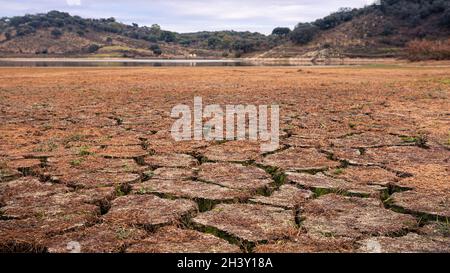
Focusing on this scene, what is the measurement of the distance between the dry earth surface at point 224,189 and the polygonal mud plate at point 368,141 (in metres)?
0.01

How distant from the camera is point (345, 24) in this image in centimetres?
8750

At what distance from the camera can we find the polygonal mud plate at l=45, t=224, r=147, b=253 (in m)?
2.37

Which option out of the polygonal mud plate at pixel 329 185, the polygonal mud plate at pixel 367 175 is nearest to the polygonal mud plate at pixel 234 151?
the polygonal mud plate at pixel 329 185

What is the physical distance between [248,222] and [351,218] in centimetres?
63

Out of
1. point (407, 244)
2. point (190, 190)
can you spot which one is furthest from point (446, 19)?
point (407, 244)

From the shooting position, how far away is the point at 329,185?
11.8ft

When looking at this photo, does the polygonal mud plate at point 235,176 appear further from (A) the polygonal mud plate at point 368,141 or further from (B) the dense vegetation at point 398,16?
(B) the dense vegetation at point 398,16

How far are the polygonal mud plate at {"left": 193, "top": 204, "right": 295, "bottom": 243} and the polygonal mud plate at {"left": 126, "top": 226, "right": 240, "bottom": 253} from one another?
0.38ft

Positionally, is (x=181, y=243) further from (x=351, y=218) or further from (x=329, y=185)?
(x=329, y=185)

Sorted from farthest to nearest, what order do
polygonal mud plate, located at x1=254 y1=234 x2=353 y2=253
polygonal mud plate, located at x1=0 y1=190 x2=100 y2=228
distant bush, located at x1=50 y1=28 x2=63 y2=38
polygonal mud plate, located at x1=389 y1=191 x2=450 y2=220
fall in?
distant bush, located at x1=50 y1=28 x2=63 y2=38 → polygonal mud plate, located at x1=389 y1=191 x2=450 y2=220 → polygonal mud plate, located at x1=0 y1=190 x2=100 y2=228 → polygonal mud plate, located at x1=254 y1=234 x2=353 y2=253

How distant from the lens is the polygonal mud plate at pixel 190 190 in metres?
3.28

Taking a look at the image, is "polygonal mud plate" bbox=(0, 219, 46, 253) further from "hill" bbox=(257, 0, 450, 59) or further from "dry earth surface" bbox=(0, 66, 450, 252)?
"hill" bbox=(257, 0, 450, 59)

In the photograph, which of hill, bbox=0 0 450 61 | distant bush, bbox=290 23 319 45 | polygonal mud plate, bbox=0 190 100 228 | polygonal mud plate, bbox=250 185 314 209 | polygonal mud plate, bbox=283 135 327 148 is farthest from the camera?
distant bush, bbox=290 23 319 45

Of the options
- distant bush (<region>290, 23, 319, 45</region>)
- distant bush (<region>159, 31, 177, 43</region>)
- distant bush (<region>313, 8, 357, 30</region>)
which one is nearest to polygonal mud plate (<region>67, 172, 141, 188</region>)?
distant bush (<region>290, 23, 319, 45</region>)
